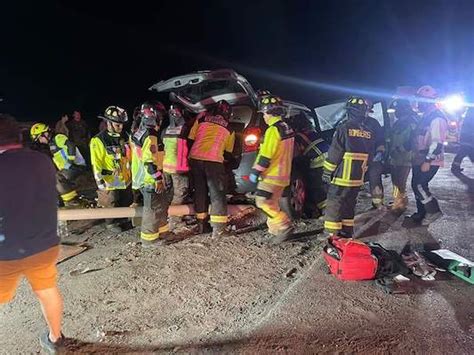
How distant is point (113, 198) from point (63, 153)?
120cm

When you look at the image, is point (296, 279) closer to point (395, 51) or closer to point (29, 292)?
point (29, 292)

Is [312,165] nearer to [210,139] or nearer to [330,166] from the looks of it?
[330,166]

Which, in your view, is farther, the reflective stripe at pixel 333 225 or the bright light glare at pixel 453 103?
the bright light glare at pixel 453 103

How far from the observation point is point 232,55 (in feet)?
126

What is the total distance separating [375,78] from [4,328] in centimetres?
3454

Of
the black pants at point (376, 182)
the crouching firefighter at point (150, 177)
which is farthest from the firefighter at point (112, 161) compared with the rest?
the black pants at point (376, 182)

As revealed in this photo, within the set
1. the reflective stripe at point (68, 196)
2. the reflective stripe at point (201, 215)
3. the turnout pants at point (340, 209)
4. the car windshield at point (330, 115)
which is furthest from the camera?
the car windshield at point (330, 115)

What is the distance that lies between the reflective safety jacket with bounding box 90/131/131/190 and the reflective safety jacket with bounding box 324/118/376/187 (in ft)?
9.95

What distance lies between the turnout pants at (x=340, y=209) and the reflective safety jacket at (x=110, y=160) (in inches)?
121

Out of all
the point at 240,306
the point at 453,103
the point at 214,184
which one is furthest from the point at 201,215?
the point at 453,103

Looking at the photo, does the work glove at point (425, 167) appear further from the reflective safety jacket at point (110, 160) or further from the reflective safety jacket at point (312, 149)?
the reflective safety jacket at point (110, 160)

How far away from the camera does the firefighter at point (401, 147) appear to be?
6543mm

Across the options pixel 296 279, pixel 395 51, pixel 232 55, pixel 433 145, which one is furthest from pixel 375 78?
pixel 296 279

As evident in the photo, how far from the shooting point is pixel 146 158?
532 cm
